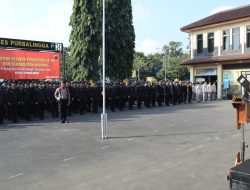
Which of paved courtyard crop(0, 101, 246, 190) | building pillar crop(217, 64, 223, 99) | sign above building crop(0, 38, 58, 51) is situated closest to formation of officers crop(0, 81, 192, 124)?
paved courtyard crop(0, 101, 246, 190)

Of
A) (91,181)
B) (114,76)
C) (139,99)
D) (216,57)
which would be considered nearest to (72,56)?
(114,76)

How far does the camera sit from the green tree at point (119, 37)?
94.8ft

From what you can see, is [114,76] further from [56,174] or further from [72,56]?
[56,174]

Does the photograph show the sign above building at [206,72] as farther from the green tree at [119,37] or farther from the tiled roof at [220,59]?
the green tree at [119,37]

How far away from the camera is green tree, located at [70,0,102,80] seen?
88.7 feet

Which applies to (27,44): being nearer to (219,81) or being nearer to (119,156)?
(119,156)

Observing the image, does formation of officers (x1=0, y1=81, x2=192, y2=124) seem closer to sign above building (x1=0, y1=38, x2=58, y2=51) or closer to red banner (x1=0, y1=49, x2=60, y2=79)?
red banner (x1=0, y1=49, x2=60, y2=79)

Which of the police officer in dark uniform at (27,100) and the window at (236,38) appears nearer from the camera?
the police officer in dark uniform at (27,100)

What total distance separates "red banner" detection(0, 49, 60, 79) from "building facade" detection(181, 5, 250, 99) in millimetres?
14979

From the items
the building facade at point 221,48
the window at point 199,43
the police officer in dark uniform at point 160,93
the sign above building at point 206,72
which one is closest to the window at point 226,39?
the building facade at point 221,48

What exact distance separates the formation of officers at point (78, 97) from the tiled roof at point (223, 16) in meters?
8.65

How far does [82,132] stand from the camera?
42.7 ft

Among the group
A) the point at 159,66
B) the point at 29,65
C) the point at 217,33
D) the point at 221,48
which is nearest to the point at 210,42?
the point at 217,33

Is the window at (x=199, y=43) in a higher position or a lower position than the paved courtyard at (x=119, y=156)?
higher
